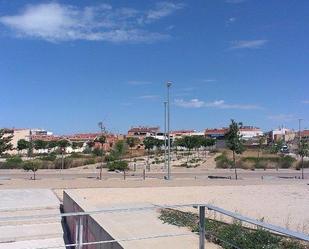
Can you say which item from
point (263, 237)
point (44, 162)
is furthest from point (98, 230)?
point (44, 162)

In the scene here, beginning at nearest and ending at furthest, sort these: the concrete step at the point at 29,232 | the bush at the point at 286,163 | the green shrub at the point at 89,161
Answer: the concrete step at the point at 29,232, the bush at the point at 286,163, the green shrub at the point at 89,161

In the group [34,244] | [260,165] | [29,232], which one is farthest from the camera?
[260,165]

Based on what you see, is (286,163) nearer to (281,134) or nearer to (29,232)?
(29,232)

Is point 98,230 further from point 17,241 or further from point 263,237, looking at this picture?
point 17,241

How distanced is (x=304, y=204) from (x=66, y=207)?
923 centimetres

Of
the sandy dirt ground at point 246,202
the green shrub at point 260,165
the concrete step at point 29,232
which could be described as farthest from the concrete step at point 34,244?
the green shrub at point 260,165

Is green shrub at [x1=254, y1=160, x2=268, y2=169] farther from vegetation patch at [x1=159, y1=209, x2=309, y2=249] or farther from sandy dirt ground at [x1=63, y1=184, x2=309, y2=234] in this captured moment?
vegetation patch at [x1=159, y1=209, x2=309, y2=249]

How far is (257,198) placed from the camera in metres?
21.7

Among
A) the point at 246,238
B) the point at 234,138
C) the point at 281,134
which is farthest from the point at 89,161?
the point at 281,134

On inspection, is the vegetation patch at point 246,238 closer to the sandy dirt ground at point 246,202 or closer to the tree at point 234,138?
the sandy dirt ground at point 246,202

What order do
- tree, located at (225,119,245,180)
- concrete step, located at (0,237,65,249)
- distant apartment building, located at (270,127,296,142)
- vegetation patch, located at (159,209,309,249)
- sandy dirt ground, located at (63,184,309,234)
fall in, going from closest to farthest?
vegetation patch, located at (159,209,309,249) → concrete step, located at (0,237,65,249) → sandy dirt ground, located at (63,184,309,234) → tree, located at (225,119,245,180) → distant apartment building, located at (270,127,296,142)

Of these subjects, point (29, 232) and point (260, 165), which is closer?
point (29, 232)

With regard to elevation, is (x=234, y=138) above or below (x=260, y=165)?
above

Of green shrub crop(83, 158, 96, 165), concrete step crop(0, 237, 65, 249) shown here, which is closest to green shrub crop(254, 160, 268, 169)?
green shrub crop(83, 158, 96, 165)
